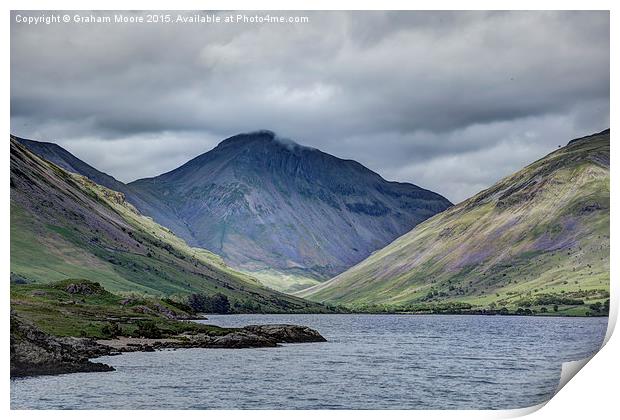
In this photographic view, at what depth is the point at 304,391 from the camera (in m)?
73.6

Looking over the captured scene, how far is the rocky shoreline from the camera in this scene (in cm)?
7412

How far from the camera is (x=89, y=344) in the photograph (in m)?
93.6

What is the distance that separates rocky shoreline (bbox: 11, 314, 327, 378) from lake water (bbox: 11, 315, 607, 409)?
2270 mm

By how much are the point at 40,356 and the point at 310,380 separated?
2678 cm

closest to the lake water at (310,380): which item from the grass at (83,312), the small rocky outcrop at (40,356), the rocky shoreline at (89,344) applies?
the small rocky outcrop at (40,356)

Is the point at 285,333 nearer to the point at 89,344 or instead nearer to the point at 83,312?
the point at 83,312

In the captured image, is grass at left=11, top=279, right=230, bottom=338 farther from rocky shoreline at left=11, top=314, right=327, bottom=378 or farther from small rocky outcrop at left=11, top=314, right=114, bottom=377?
small rocky outcrop at left=11, top=314, right=114, bottom=377

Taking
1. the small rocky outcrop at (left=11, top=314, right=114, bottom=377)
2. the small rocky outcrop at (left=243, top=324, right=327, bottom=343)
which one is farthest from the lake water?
the small rocky outcrop at (left=243, top=324, right=327, bottom=343)

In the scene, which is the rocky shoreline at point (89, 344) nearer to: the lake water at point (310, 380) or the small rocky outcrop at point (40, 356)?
the small rocky outcrop at point (40, 356)

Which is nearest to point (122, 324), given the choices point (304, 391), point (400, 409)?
point (304, 391)

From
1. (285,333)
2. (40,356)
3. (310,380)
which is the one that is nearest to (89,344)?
(40,356)

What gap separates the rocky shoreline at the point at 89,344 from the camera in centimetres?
7412

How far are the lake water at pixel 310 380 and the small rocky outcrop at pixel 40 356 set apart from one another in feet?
6.81
